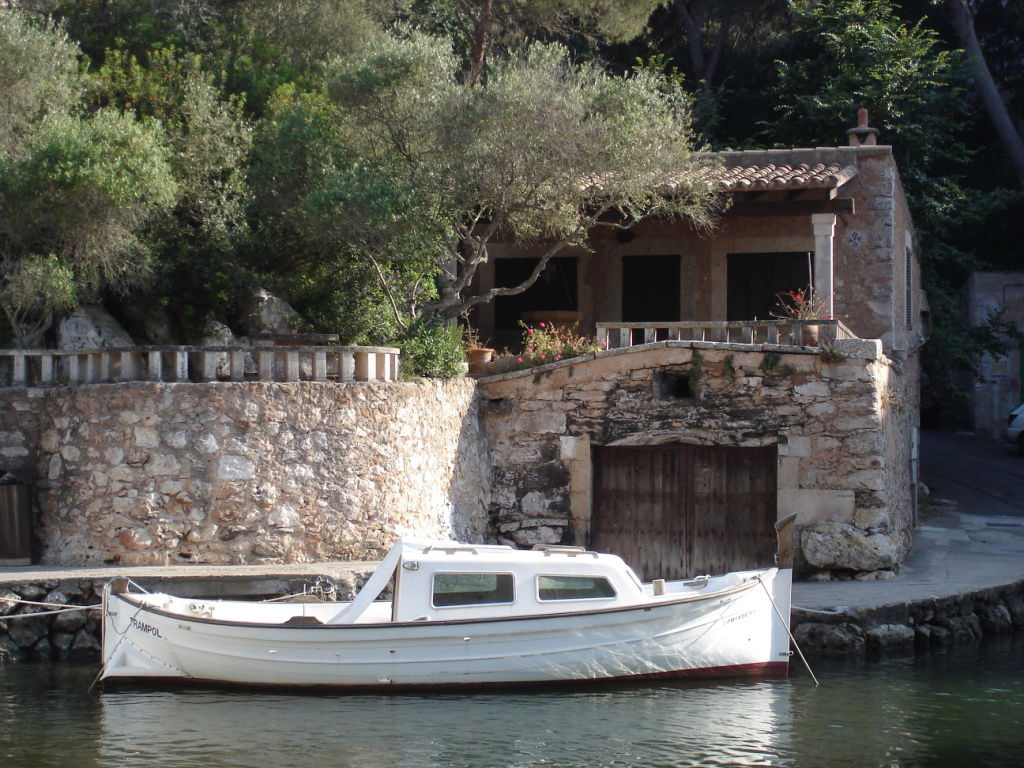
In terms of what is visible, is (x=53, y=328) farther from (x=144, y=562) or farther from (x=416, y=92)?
(x=416, y=92)

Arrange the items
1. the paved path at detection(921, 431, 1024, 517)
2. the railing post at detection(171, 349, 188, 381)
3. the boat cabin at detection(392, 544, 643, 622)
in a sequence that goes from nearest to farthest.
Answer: the boat cabin at detection(392, 544, 643, 622) < the railing post at detection(171, 349, 188, 381) < the paved path at detection(921, 431, 1024, 517)

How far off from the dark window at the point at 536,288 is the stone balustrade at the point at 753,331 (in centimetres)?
351

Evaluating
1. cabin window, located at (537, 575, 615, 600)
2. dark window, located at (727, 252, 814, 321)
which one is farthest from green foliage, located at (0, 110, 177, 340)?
dark window, located at (727, 252, 814, 321)

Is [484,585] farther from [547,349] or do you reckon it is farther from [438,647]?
[547,349]

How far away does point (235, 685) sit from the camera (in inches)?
487

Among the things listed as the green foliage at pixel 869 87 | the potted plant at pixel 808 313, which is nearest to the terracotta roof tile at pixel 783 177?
the potted plant at pixel 808 313

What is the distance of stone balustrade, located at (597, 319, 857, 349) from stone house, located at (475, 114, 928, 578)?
0.10ft

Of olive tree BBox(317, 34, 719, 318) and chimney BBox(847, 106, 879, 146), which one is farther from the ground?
chimney BBox(847, 106, 879, 146)

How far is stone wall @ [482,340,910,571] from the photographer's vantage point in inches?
623

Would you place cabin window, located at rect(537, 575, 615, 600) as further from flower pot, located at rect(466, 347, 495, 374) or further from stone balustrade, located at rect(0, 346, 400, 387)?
flower pot, located at rect(466, 347, 495, 374)

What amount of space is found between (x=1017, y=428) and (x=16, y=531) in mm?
21792

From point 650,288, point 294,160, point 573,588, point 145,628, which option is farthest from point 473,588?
point 650,288

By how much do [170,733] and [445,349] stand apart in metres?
7.21

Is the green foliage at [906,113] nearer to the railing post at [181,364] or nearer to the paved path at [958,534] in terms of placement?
the paved path at [958,534]
